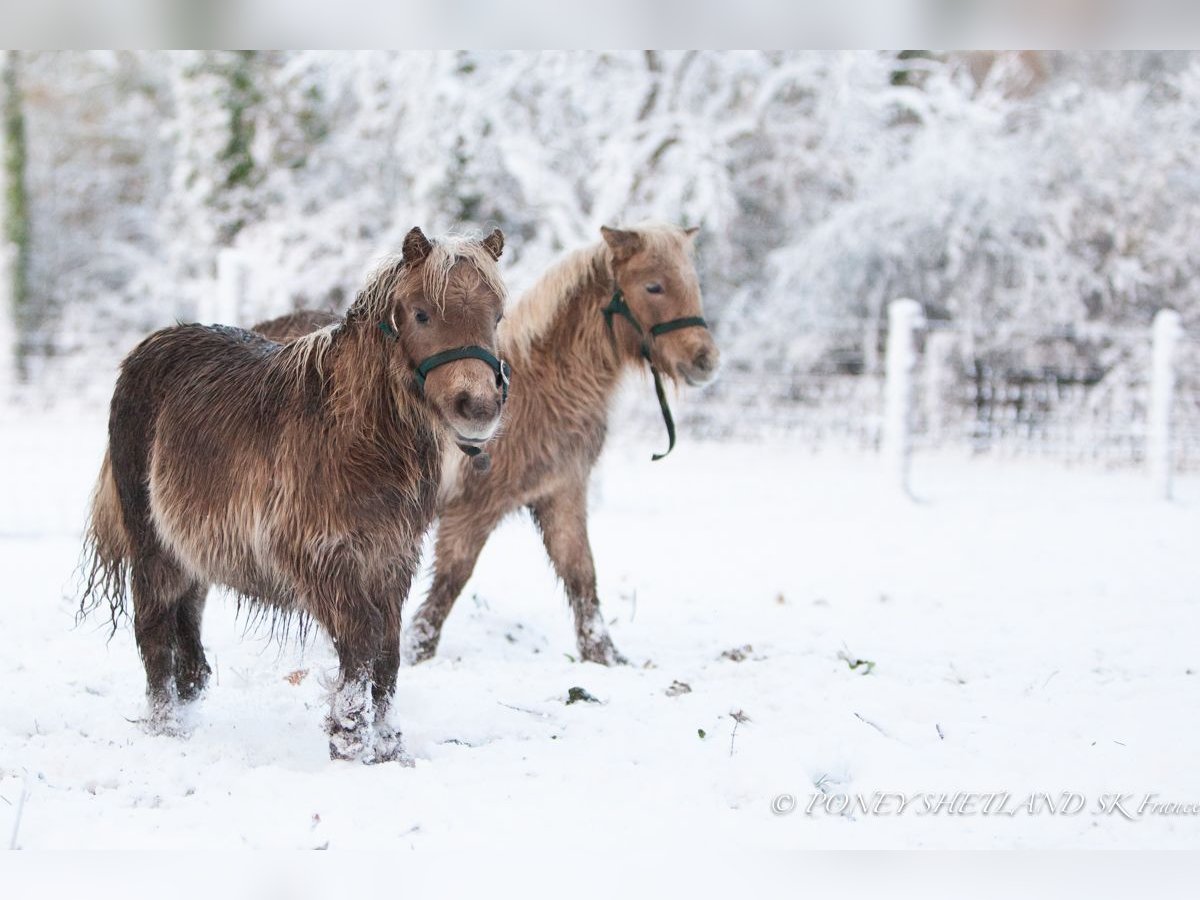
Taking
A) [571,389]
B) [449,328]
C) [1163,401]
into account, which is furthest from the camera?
[1163,401]

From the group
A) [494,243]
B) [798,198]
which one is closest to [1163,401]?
[798,198]

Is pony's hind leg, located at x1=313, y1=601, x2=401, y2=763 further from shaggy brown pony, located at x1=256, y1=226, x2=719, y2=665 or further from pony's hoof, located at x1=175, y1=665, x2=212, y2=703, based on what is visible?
shaggy brown pony, located at x1=256, y1=226, x2=719, y2=665

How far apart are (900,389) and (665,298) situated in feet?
21.3

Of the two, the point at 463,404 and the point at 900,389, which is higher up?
the point at 463,404

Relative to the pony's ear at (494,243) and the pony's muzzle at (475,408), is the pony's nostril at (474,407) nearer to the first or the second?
the pony's muzzle at (475,408)

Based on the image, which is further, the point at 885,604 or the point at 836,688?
the point at 885,604

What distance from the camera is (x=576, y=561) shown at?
4.54 meters

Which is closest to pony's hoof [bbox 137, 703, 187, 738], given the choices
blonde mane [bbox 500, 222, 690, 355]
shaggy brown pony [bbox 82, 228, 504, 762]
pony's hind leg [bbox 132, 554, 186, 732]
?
pony's hind leg [bbox 132, 554, 186, 732]

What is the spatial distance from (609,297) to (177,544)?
1950 millimetres

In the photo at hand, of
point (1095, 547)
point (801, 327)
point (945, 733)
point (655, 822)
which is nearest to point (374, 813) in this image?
point (655, 822)

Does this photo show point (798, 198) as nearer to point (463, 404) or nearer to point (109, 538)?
point (109, 538)

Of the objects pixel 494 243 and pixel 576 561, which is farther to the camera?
pixel 576 561

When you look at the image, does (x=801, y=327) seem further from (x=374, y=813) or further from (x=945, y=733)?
(x=374, y=813)

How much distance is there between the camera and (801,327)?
1527 centimetres
